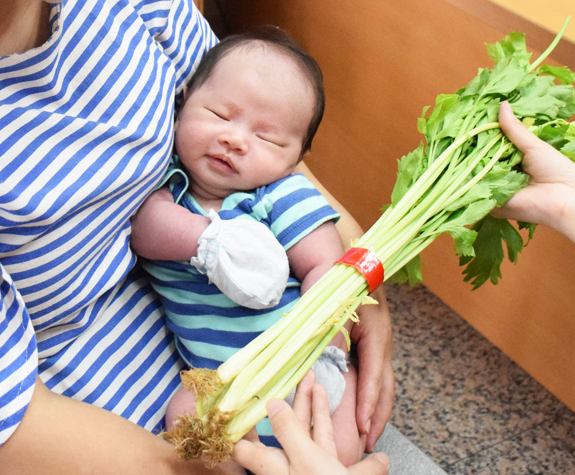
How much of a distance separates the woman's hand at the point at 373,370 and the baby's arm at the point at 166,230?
0.34m

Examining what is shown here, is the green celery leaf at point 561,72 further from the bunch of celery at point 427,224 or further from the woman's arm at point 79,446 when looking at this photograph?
the woman's arm at point 79,446

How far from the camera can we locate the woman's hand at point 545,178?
835mm

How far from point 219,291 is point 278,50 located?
464 millimetres

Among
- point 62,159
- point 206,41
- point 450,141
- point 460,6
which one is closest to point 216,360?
point 62,159

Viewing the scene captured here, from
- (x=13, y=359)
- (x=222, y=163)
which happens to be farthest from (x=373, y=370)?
(x=13, y=359)

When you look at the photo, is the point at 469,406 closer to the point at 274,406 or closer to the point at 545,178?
the point at 545,178

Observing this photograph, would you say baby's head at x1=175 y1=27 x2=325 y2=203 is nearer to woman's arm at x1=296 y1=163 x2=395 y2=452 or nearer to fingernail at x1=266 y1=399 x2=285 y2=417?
woman's arm at x1=296 y1=163 x2=395 y2=452

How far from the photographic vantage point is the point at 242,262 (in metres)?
0.80

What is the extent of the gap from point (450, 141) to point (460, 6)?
0.45 meters

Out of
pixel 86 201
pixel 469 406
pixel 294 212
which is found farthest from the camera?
pixel 469 406

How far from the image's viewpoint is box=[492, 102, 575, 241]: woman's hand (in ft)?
2.74

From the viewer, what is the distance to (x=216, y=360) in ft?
2.90

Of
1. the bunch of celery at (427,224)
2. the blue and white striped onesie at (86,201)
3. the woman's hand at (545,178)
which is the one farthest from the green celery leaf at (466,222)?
the blue and white striped onesie at (86,201)

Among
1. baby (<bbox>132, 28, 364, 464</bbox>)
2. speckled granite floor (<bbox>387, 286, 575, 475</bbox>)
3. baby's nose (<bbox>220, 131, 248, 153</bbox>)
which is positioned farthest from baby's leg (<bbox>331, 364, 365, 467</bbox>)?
speckled granite floor (<bbox>387, 286, 575, 475</bbox>)
